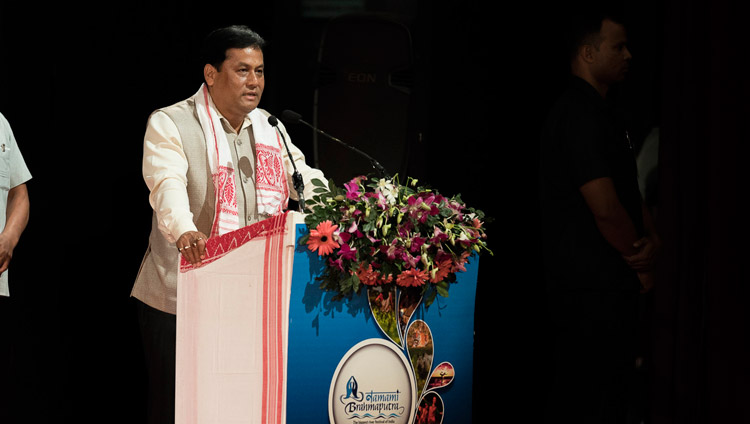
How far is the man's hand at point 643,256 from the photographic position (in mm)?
2834

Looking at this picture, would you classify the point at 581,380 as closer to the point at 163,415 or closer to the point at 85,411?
the point at 163,415

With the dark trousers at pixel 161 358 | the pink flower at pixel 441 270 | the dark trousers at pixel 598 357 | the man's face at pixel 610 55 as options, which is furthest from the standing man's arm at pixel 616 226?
the dark trousers at pixel 161 358

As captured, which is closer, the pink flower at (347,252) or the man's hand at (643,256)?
the pink flower at (347,252)

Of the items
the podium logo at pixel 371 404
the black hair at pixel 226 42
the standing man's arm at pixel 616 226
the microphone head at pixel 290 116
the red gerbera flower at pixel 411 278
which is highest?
the black hair at pixel 226 42

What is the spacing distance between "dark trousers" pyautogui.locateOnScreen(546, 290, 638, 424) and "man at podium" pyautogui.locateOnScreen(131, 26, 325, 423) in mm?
944

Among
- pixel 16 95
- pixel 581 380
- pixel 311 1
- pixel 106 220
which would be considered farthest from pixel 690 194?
pixel 16 95

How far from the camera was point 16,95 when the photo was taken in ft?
10.7

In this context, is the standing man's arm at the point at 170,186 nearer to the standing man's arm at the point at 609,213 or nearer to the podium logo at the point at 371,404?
the podium logo at the point at 371,404

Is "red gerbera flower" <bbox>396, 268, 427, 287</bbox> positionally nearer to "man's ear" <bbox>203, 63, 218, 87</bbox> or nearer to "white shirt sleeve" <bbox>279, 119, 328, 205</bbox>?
"white shirt sleeve" <bbox>279, 119, 328, 205</bbox>

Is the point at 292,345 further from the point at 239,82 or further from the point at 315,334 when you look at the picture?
the point at 239,82

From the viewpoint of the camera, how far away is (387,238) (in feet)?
→ 7.16

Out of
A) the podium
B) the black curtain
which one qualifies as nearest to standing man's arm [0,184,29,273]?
the podium

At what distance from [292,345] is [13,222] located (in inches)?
49.7

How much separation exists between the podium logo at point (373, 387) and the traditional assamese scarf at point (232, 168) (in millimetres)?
659
